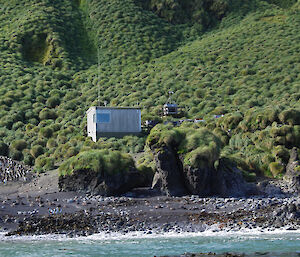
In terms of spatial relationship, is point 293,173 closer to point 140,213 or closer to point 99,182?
point 140,213

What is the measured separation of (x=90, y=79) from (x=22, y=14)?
2403 cm

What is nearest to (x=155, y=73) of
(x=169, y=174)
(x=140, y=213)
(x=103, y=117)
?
(x=103, y=117)

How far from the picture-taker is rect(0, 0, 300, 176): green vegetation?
3522 centimetres

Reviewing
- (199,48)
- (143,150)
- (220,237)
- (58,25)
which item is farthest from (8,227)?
(58,25)

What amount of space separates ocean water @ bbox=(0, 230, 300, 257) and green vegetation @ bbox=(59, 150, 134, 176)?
26.5 feet

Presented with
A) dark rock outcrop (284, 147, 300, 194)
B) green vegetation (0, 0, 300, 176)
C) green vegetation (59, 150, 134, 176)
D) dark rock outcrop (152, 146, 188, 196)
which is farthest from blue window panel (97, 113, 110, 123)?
dark rock outcrop (284, 147, 300, 194)

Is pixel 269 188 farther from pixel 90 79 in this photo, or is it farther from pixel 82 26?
pixel 82 26

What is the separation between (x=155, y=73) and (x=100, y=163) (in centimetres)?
3668

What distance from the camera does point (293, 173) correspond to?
2802cm

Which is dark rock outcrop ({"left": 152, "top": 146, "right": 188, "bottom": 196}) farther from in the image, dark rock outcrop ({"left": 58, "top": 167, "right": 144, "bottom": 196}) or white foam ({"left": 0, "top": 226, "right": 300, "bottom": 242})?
white foam ({"left": 0, "top": 226, "right": 300, "bottom": 242})

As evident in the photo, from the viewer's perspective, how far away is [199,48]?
6962cm

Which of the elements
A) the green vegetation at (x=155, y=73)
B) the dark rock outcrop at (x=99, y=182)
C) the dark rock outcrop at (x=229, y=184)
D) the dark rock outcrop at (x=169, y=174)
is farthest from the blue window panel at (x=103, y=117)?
the dark rock outcrop at (x=229, y=184)

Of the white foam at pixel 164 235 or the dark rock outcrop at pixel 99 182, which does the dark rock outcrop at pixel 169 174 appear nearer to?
the dark rock outcrop at pixel 99 182

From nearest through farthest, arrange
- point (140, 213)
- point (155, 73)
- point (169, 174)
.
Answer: point (140, 213) → point (169, 174) → point (155, 73)
